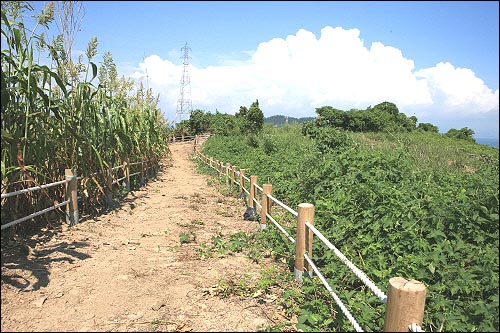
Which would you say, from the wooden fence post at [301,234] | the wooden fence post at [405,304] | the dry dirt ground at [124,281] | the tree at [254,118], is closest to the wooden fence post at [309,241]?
the wooden fence post at [301,234]

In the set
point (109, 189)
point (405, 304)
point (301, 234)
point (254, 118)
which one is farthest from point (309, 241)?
point (254, 118)

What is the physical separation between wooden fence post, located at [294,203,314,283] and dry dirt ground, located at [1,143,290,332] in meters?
0.58

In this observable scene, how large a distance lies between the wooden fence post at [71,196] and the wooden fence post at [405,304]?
16.6 ft

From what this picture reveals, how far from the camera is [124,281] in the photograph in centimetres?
372

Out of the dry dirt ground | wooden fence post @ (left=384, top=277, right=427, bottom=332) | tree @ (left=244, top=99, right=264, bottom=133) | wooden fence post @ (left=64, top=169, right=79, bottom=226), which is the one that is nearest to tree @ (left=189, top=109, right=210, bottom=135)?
tree @ (left=244, top=99, right=264, bottom=133)

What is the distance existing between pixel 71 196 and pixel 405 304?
516 centimetres

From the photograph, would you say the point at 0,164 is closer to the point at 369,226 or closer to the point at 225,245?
the point at 225,245

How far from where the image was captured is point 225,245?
17.1 ft

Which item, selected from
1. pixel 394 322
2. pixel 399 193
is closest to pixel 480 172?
pixel 399 193

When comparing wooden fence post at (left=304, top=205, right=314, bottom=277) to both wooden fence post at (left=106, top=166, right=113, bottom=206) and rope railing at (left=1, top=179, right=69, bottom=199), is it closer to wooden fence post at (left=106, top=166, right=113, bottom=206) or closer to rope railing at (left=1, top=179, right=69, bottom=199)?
rope railing at (left=1, top=179, right=69, bottom=199)

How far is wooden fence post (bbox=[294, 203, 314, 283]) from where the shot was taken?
3.92 metres

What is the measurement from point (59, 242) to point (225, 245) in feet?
7.75

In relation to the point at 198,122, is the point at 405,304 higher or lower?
lower

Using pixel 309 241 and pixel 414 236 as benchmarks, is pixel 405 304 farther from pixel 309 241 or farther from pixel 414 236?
pixel 414 236
